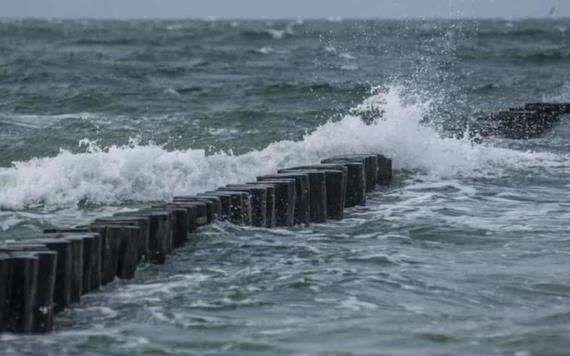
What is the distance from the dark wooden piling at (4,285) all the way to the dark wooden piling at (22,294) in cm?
2

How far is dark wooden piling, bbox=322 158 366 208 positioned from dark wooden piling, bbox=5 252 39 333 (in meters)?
5.71

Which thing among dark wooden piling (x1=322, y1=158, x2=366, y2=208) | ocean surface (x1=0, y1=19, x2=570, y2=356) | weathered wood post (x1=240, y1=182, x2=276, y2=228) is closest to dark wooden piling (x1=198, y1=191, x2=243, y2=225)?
ocean surface (x1=0, y1=19, x2=570, y2=356)

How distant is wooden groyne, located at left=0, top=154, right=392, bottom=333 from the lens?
720 centimetres

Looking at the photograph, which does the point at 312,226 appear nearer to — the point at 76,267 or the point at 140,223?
the point at 140,223

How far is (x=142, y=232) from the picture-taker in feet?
29.3

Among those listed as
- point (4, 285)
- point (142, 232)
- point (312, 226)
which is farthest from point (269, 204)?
point (4, 285)

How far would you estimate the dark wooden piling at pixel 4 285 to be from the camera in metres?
7.16

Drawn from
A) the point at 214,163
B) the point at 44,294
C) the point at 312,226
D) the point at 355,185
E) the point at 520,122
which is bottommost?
the point at 44,294

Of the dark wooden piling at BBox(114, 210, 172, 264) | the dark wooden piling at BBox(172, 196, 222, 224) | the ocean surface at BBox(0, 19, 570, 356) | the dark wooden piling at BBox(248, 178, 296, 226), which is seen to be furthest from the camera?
the dark wooden piling at BBox(248, 178, 296, 226)

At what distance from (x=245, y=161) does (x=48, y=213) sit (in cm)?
352

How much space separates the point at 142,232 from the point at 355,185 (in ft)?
13.1

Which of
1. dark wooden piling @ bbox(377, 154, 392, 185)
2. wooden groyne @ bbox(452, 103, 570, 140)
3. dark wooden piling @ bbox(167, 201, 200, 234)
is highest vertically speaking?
wooden groyne @ bbox(452, 103, 570, 140)

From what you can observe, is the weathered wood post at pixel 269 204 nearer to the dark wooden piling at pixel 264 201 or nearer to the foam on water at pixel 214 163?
the dark wooden piling at pixel 264 201

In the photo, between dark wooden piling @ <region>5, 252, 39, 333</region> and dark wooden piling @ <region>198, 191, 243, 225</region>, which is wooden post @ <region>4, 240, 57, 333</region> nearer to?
dark wooden piling @ <region>5, 252, 39, 333</region>
